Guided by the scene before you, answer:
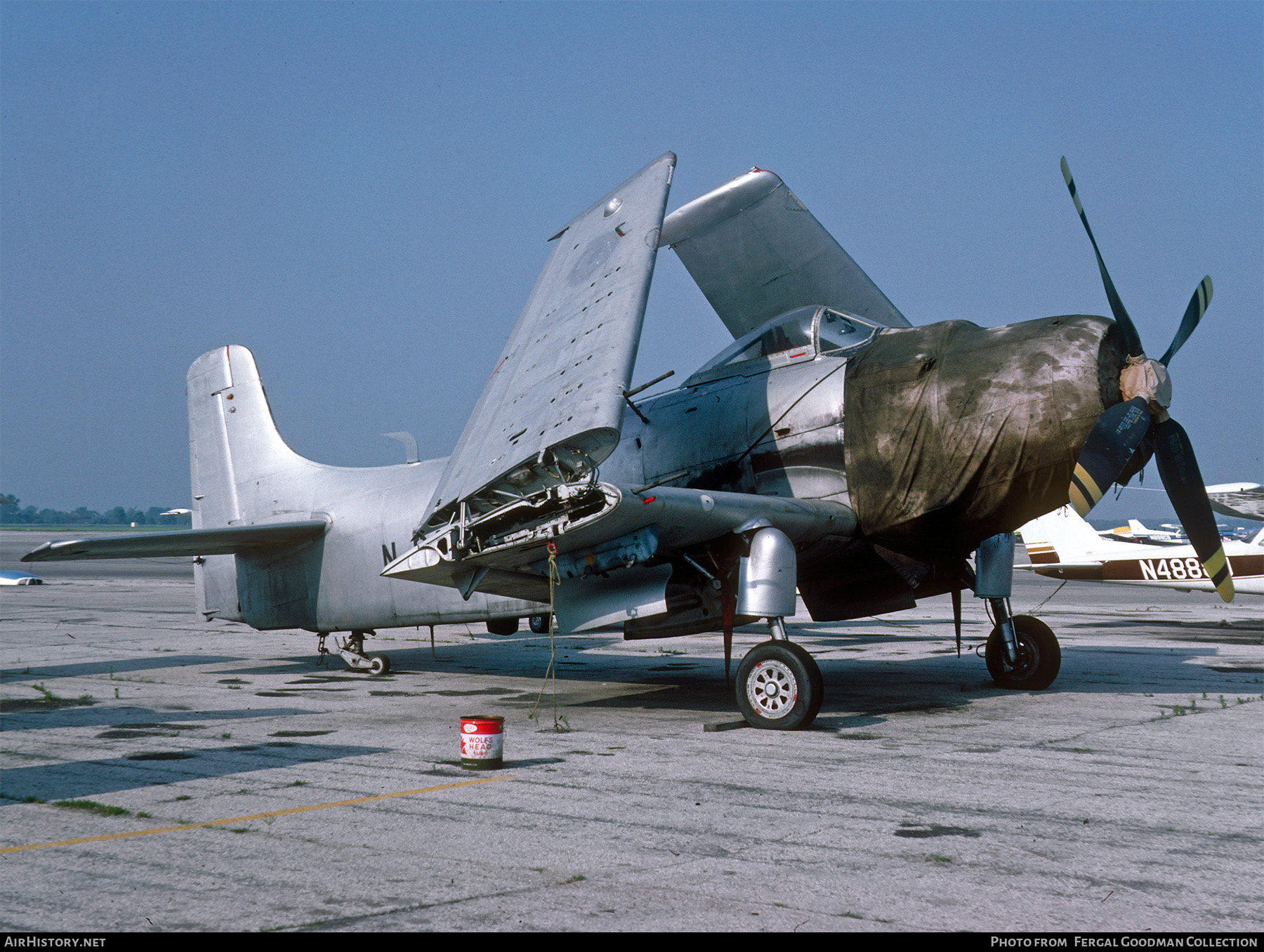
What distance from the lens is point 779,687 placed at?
30.5ft

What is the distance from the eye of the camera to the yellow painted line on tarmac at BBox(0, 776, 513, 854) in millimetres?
5281

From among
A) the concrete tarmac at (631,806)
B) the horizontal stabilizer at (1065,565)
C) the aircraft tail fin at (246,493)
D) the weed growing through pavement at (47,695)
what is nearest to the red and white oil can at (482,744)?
the concrete tarmac at (631,806)

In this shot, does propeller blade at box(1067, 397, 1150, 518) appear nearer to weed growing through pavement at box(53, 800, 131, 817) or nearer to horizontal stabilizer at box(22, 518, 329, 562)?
weed growing through pavement at box(53, 800, 131, 817)

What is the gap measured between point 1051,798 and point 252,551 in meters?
11.0

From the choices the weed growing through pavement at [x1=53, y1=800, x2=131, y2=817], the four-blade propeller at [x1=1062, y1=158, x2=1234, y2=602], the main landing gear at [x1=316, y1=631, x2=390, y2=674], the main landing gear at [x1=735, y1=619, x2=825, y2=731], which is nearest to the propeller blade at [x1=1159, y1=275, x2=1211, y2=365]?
the four-blade propeller at [x1=1062, y1=158, x2=1234, y2=602]

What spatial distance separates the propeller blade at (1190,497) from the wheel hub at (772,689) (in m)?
4.16

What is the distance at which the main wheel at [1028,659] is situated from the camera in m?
11.9

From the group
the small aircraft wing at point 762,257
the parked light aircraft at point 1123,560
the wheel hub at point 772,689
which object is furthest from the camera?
the parked light aircraft at point 1123,560

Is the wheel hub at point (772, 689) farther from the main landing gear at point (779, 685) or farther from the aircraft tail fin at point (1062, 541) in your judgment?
the aircraft tail fin at point (1062, 541)

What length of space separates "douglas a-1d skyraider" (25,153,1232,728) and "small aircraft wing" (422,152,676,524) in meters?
0.03

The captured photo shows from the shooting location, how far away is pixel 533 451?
8.45 m

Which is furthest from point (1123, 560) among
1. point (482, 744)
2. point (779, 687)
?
point (482, 744)

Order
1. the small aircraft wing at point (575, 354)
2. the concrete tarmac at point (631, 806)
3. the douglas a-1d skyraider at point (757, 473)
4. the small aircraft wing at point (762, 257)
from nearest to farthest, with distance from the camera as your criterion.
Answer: the concrete tarmac at point (631, 806) < the small aircraft wing at point (575, 354) < the douglas a-1d skyraider at point (757, 473) < the small aircraft wing at point (762, 257)

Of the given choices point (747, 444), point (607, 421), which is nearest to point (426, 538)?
point (607, 421)
